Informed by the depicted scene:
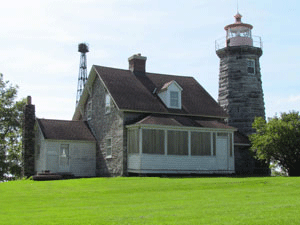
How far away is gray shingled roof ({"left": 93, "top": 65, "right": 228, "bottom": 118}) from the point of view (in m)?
26.0

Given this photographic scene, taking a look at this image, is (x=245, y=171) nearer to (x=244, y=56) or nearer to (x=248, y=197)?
(x=244, y=56)

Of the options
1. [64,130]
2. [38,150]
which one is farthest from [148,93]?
[38,150]

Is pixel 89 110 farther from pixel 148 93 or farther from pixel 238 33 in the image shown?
pixel 238 33

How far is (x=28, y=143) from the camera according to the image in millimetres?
28500

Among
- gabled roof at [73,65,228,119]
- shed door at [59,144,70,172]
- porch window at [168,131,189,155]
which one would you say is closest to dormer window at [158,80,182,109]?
gabled roof at [73,65,228,119]

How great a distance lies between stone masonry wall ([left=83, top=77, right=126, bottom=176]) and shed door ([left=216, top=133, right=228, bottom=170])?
18.6 ft

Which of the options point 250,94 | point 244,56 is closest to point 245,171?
point 250,94

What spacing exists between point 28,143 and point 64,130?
259cm

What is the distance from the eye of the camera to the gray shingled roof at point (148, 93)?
26.0 m

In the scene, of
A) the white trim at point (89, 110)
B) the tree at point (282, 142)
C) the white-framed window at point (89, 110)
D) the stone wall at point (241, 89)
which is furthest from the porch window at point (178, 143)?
the stone wall at point (241, 89)

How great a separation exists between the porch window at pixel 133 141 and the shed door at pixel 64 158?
4579mm

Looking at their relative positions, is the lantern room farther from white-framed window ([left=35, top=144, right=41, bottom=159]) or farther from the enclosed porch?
white-framed window ([left=35, top=144, right=41, bottom=159])

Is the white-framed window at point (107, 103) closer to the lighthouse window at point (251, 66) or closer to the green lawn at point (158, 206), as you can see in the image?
the green lawn at point (158, 206)

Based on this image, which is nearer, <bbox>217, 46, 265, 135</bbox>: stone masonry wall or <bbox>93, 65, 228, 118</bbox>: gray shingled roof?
<bbox>93, 65, 228, 118</bbox>: gray shingled roof
